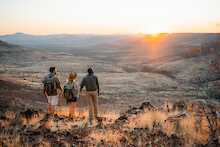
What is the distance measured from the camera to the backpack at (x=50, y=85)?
956cm

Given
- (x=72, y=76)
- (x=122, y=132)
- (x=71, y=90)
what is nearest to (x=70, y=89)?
(x=71, y=90)

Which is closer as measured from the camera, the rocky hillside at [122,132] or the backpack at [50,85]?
the rocky hillside at [122,132]

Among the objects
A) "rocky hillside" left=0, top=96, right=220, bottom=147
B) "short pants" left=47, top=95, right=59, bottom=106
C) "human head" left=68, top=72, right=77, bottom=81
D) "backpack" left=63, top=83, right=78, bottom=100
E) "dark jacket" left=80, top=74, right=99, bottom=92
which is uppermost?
"human head" left=68, top=72, right=77, bottom=81

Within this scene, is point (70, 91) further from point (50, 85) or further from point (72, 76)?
point (50, 85)

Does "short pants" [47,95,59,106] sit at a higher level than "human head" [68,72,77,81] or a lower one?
lower

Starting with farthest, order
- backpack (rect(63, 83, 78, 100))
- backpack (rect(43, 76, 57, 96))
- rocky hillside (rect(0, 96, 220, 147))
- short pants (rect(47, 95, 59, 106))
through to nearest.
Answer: backpack (rect(63, 83, 78, 100)) → short pants (rect(47, 95, 59, 106)) → backpack (rect(43, 76, 57, 96)) → rocky hillside (rect(0, 96, 220, 147))

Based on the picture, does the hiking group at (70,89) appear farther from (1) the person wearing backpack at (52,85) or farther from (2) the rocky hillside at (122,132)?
(2) the rocky hillside at (122,132)

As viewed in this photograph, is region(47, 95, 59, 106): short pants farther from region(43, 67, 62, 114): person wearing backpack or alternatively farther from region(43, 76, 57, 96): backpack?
region(43, 76, 57, 96): backpack

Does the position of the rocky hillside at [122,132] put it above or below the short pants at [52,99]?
below

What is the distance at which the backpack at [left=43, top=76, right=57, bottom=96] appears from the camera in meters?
9.56

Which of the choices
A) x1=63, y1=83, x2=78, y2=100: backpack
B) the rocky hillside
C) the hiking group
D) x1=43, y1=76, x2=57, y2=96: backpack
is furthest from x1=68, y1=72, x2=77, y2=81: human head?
the rocky hillside

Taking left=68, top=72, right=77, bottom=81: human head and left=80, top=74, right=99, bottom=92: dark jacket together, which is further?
left=80, top=74, right=99, bottom=92: dark jacket

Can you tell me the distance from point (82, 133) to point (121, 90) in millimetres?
24566

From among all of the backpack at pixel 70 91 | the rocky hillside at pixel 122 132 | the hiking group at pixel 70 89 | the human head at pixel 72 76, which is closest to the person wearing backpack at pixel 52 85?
the hiking group at pixel 70 89
